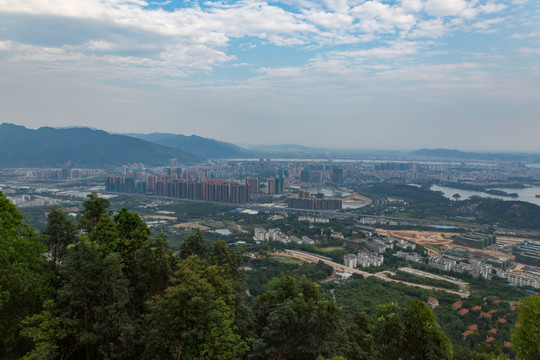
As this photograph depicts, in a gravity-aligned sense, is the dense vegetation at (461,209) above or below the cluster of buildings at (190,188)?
below

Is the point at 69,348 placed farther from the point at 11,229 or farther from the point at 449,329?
the point at 449,329

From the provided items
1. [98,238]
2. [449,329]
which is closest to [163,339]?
[98,238]

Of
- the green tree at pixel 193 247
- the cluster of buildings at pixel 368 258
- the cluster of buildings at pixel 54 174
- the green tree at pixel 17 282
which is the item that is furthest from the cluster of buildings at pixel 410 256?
the cluster of buildings at pixel 54 174

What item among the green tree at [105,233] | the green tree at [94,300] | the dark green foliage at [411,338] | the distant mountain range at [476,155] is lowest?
the dark green foliage at [411,338]

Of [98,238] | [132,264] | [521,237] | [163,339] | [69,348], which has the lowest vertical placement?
[521,237]

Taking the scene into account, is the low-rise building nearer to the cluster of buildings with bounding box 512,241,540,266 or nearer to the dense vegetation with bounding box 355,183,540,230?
the cluster of buildings with bounding box 512,241,540,266

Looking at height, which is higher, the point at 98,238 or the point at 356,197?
the point at 98,238

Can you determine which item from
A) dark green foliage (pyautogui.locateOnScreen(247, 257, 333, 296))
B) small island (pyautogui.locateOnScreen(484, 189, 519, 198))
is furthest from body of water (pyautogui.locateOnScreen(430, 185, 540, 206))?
dark green foliage (pyautogui.locateOnScreen(247, 257, 333, 296))

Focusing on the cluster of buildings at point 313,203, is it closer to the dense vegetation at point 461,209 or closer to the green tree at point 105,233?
the dense vegetation at point 461,209
